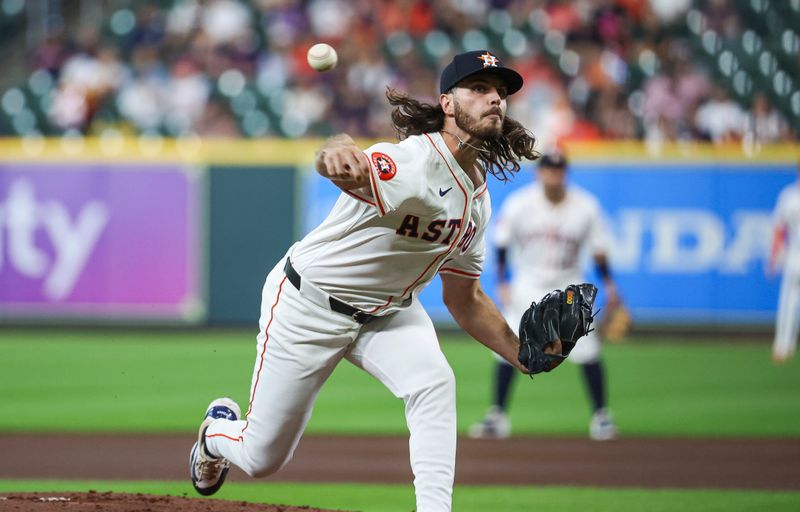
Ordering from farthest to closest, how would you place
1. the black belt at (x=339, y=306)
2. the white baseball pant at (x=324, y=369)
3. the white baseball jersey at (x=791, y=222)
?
1. the white baseball jersey at (x=791, y=222)
2. the black belt at (x=339, y=306)
3. the white baseball pant at (x=324, y=369)

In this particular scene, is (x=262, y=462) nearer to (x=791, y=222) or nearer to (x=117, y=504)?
(x=117, y=504)

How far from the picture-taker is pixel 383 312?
5250 mm

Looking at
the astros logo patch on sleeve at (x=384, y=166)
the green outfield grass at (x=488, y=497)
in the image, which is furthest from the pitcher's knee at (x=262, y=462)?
the astros logo patch on sleeve at (x=384, y=166)

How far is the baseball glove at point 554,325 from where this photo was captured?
17.0ft

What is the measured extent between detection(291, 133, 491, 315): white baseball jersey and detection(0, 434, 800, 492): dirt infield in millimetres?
2548

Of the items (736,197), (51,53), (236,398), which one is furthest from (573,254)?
(51,53)

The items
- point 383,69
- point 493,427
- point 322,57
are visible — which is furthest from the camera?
point 383,69

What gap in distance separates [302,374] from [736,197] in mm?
11999

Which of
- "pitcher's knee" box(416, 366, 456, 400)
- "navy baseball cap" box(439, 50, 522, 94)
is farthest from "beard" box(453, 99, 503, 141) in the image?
"pitcher's knee" box(416, 366, 456, 400)

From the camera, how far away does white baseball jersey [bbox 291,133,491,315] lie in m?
4.73

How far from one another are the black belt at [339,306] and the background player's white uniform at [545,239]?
15.5ft

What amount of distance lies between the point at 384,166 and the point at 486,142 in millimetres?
606

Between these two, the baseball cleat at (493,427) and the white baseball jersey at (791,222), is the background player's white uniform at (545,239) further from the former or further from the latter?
the white baseball jersey at (791,222)

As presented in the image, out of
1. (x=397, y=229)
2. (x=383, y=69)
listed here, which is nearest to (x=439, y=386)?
(x=397, y=229)
